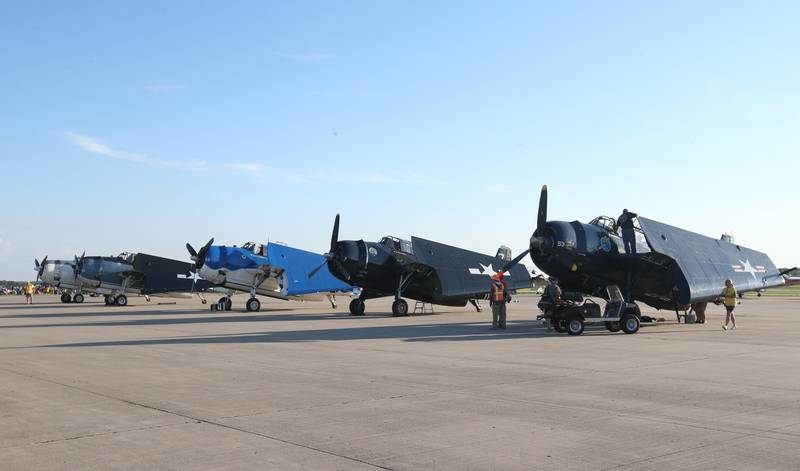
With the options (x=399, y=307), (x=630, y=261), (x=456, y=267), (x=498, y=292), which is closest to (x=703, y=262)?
(x=630, y=261)

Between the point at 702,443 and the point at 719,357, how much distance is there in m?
7.61

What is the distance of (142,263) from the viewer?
4475 cm

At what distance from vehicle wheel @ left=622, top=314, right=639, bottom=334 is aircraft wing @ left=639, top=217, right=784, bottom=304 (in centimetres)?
263

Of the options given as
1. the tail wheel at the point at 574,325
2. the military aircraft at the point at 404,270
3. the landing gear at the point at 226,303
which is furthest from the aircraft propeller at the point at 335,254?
the tail wheel at the point at 574,325

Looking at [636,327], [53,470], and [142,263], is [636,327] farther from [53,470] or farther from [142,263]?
[142,263]

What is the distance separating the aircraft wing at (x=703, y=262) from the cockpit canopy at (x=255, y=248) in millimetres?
20089

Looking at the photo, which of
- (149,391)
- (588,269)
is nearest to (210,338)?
A: (149,391)

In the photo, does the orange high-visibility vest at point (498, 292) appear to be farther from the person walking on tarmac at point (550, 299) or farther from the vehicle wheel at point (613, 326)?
the vehicle wheel at point (613, 326)

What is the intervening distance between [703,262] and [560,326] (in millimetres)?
6983

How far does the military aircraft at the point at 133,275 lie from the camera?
147 ft

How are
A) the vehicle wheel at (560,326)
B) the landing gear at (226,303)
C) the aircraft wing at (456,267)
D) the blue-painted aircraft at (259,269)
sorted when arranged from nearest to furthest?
the vehicle wheel at (560,326)
the aircraft wing at (456,267)
the blue-painted aircraft at (259,269)
the landing gear at (226,303)

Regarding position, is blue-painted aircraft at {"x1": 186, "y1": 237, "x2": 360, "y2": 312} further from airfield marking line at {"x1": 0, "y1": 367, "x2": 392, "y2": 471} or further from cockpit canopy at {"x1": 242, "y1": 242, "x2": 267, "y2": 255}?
airfield marking line at {"x1": 0, "y1": 367, "x2": 392, "y2": 471}

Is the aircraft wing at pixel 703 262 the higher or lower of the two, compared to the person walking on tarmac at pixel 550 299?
higher

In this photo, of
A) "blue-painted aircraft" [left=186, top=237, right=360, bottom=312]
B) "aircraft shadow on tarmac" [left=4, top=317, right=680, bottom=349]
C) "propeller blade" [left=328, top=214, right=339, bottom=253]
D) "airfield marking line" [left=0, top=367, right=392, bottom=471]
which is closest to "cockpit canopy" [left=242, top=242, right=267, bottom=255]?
"blue-painted aircraft" [left=186, top=237, right=360, bottom=312]
